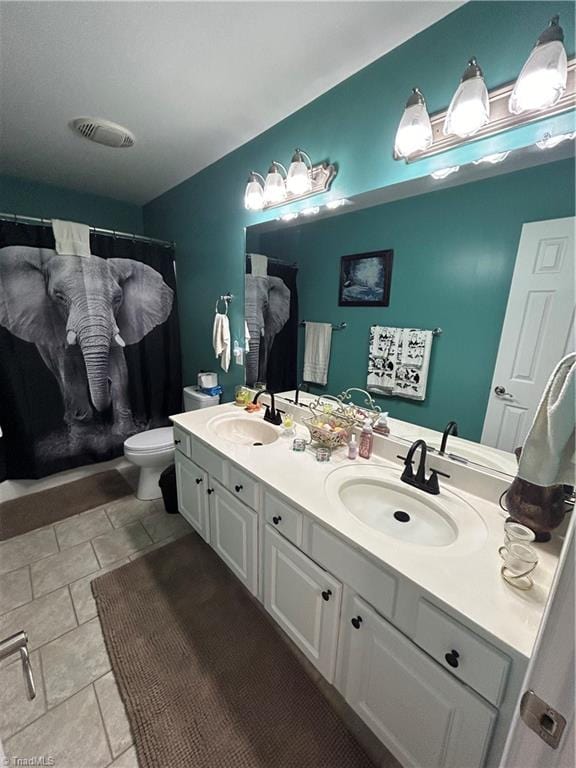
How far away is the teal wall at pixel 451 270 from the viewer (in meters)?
0.97

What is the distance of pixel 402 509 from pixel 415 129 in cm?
136

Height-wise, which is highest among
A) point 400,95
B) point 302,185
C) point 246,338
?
point 400,95

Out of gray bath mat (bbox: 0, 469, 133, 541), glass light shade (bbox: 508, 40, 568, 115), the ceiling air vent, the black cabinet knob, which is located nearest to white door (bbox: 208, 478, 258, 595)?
the black cabinet knob

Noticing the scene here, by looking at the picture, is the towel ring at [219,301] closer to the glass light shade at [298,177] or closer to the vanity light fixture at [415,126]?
the glass light shade at [298,177]

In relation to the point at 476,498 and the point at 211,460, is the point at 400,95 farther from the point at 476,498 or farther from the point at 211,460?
the point at 211,460

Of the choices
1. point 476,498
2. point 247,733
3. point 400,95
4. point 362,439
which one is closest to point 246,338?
point 362,439

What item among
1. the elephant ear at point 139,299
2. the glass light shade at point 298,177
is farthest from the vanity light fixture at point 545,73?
the elephant ear at point 139,299

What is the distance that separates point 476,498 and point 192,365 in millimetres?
2354

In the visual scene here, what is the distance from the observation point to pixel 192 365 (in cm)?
276

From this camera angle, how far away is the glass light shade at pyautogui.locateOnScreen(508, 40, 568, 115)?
81 cm

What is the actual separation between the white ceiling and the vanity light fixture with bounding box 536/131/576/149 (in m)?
0.57

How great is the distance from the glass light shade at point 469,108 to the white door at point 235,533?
1569mm

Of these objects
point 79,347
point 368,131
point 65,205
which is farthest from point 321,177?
point 65,205

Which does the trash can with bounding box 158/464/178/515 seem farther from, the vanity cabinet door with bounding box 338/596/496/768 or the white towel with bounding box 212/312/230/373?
the vanity cabinet door with bounding box 338/596/496/768
